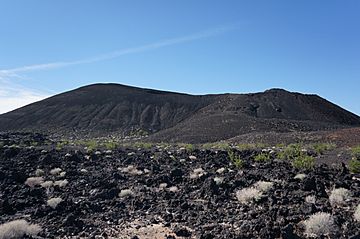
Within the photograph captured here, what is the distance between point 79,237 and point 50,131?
69.5 m

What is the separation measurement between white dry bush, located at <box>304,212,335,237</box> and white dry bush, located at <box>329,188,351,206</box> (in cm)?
228

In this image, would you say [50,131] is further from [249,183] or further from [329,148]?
[249,183]

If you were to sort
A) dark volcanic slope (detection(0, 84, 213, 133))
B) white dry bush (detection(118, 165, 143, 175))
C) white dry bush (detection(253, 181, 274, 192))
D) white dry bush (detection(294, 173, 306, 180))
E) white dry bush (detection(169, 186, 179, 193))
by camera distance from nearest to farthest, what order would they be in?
white dry bush (detection(253, 181, 274, 192))
white dry bush (detection(169, 186, 179, 193))
white dry bush (detection(294, 173, 306, 180))
white dry bush (detection(118, 165, 143, 175))
dark volcanic slope (detection(0, 84, 213, 133))

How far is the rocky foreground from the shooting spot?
9219mm

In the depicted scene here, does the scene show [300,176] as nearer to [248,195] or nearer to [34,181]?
[248,195]

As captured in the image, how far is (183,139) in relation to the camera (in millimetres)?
52938

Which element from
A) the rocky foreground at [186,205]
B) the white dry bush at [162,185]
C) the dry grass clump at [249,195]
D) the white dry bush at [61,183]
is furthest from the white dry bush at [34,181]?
the dry grass clump at [249,195]

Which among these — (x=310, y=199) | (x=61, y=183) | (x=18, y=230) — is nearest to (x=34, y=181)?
(x=61, y=183)

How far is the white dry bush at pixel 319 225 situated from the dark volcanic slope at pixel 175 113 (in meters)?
48.1

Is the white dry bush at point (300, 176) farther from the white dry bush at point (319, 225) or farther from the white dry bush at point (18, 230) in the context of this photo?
Result: the white dry bush at point (18, 230)

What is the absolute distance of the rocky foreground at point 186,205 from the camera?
922 centimetres

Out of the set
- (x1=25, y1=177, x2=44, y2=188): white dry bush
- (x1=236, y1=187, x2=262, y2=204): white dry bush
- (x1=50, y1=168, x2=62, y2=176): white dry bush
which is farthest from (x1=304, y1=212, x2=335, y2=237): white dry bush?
(x1=50, y1=168, x2=62, y2=176): white dry bush

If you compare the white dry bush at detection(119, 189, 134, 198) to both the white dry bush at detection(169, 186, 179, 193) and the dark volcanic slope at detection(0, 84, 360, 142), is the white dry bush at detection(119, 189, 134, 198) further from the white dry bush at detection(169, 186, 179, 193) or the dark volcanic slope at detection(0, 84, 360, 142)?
the dark volcanic slope at detection(0, 84, 360, 142)

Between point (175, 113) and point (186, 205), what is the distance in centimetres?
7413
